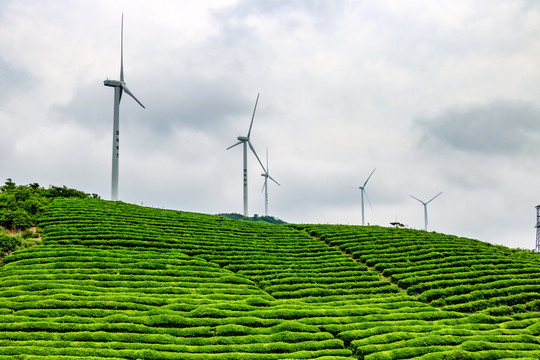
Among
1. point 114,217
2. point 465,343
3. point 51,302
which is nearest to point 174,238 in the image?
point 114,217

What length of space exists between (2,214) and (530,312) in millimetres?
46446

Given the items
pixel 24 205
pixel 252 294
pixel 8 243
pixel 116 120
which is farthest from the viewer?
pixel 116 120

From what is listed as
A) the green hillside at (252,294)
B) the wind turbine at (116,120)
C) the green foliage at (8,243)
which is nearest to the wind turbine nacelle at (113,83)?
the wind turbine at (116,120)

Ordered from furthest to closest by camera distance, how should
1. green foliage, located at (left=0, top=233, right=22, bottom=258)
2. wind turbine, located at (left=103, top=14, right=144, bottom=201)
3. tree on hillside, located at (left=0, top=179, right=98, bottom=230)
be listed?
wind turbine, located at (left=103, top=14, right=144, bottom=201) → tree on hillside, located at (left=0, top=179, right=98, bottom=230) → green foliage, located at (left=0, top=233, right=22, bottom=258)

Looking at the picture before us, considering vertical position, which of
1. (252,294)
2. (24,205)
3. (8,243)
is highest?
(24,205)

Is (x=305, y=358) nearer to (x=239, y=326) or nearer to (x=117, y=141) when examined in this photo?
(x=239, y=326)

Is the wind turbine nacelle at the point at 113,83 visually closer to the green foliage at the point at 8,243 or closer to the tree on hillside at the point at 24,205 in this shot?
the tree on hillside at the point at 24,205

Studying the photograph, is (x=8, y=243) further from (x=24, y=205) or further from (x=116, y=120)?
(x=116, y=120)

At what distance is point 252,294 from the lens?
33.8m

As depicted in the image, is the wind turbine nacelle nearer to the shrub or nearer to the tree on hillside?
the tree on hillside

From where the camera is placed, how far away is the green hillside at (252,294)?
2477 cm

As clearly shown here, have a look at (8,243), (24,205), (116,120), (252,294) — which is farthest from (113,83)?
(252,294)

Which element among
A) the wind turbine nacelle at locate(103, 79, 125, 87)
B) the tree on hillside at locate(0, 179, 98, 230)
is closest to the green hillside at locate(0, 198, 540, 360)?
the tree on hillside at locate(0, 179, 98, 230)

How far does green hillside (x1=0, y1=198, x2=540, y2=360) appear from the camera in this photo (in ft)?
81.3
